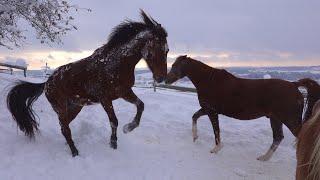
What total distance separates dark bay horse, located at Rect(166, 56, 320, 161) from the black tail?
300 cm

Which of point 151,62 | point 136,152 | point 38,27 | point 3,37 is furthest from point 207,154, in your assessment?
point 3,37

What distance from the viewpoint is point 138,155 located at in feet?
19.2

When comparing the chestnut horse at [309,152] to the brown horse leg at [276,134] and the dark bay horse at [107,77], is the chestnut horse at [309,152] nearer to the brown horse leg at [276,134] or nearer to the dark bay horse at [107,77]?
the dark bay horse at [107,77]

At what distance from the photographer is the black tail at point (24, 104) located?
19.9ft

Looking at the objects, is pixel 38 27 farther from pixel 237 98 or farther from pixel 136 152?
pixel 237 98

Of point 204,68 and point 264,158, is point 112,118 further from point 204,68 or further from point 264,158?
point 264,158

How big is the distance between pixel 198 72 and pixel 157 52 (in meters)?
1.65

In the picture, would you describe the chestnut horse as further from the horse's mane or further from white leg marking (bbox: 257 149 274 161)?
the horse's mane

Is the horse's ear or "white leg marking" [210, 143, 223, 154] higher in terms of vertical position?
the horse's ear

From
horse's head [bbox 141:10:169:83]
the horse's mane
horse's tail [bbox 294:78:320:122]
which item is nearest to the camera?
horse's head [bbox 141:10:169:83]

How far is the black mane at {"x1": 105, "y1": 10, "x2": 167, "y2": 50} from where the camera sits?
5828mm

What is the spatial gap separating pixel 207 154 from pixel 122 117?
3189 millimetres

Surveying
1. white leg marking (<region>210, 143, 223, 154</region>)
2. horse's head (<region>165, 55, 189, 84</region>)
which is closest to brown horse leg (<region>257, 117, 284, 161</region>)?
white leg marking (<region>210, 143, 223, 154</region>)

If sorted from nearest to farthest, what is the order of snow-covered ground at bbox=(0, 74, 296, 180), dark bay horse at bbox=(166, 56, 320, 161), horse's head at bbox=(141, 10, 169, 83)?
1. snow-covered ground at bbox=(0, 74, 296, 180)
2. horse's head at bbox=(141, 10, 169, 83)
3. dark bay horse at bbox=(166, 56, 320, 161)
